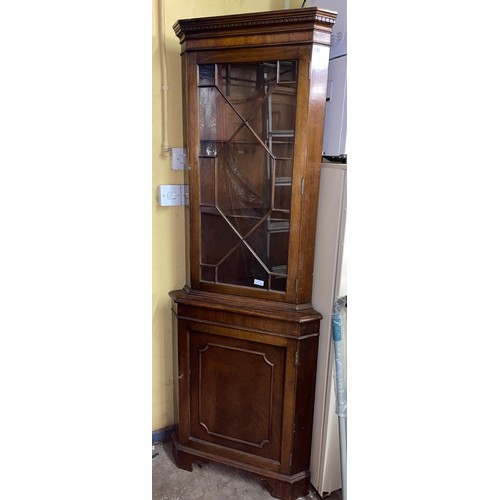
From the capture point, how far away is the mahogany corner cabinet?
49.3 inches

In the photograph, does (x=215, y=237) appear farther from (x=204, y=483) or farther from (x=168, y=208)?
(x=204, y=483)

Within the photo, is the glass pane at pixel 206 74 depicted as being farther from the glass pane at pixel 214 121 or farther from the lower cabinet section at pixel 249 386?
the lower cabinet section at pixel 249 386

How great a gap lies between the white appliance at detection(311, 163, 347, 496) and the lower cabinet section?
37 mm

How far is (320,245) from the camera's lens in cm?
137

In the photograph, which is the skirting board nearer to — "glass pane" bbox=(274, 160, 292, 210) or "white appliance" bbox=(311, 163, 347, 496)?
"white appliance" bbox=(311, 163, 347, 496)

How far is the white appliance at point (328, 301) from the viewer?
4.25ft

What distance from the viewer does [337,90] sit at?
1382 millimetres

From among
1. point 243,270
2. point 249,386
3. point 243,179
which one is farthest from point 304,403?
point 243,179

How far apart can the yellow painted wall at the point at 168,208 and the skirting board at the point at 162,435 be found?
2 centimetres

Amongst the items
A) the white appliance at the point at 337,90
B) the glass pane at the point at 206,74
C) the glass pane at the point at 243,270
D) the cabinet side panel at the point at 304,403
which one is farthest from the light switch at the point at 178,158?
the cabinet side panel at the point at 304,403
